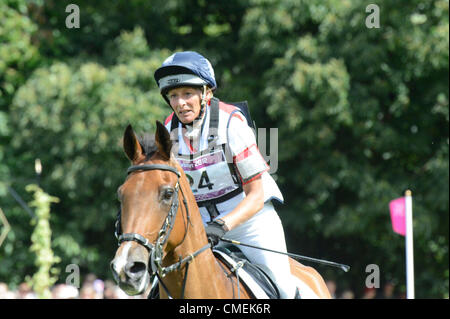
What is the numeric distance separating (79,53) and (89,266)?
494 centimetres

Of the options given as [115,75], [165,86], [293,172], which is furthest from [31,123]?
[165,86]

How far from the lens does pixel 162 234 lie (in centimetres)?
324

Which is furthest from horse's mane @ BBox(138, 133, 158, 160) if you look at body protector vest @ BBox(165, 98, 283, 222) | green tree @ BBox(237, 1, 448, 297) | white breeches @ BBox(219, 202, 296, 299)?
green tree @ BBox(237, 1, 448, 297)

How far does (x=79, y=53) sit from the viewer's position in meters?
15.5

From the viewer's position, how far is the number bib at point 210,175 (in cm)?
395

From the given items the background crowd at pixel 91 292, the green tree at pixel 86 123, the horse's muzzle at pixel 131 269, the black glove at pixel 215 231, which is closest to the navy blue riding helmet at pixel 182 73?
the black glove at pixel 215 231

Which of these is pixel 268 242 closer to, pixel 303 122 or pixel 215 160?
pixel 215 160

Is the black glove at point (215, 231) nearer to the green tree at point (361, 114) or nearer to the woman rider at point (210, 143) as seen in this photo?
the woman rider at point (210, 143)

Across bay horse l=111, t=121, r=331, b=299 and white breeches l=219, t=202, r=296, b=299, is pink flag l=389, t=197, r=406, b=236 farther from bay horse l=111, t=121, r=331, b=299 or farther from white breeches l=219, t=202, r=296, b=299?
bay horse l=111, t=121, r=331, b=299

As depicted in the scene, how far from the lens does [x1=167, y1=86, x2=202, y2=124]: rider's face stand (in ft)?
12.9

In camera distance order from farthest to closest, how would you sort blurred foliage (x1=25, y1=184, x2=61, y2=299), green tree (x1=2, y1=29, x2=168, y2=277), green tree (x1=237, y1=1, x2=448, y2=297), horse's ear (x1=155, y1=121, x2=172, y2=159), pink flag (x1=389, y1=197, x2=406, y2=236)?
green tree (x1=2, y1=29, x2=168, y2=277)
green tree (x1=237, y1=1, x2=448, y2=297)
pink flag (x1=389, y1=197, x2=406, y2=236)
blurred foliage (x1=25, y1=184, x2=61, y2=299)
horse's ear (x1=155, y1=121, x2=172, y2=159)
